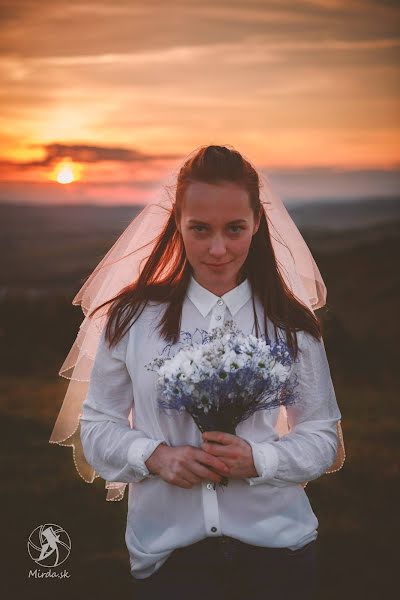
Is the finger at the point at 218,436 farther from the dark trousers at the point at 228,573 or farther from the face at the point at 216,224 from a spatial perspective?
the face at the point at 216,224

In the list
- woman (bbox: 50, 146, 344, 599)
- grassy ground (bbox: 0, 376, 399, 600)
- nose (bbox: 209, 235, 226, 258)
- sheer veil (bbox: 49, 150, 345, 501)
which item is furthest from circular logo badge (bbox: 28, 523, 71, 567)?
nose (bbox: 209, 235, 226, 258)

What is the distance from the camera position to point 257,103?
531 centimetres

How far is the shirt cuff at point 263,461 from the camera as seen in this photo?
208 cm

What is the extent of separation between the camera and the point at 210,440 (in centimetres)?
204

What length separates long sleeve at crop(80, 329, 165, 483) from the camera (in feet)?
7.12

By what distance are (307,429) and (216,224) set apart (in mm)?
721

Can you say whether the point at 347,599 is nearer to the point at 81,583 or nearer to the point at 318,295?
the point at 81,583

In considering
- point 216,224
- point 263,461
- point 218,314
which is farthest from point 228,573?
point 216,224

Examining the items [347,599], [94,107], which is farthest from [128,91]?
[347,599]

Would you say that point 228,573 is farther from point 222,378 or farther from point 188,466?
point 222,378

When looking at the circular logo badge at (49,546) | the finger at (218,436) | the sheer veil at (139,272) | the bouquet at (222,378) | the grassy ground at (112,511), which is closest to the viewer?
the bouquet at (222,378)

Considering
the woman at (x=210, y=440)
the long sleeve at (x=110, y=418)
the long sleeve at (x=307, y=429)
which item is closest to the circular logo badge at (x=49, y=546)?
the woman at (x=210, y=440)

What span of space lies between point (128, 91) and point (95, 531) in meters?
3.24

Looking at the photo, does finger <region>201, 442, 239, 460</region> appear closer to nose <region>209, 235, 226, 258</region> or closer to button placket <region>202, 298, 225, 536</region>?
button placket <region>202, 298, 225, 536</region>
